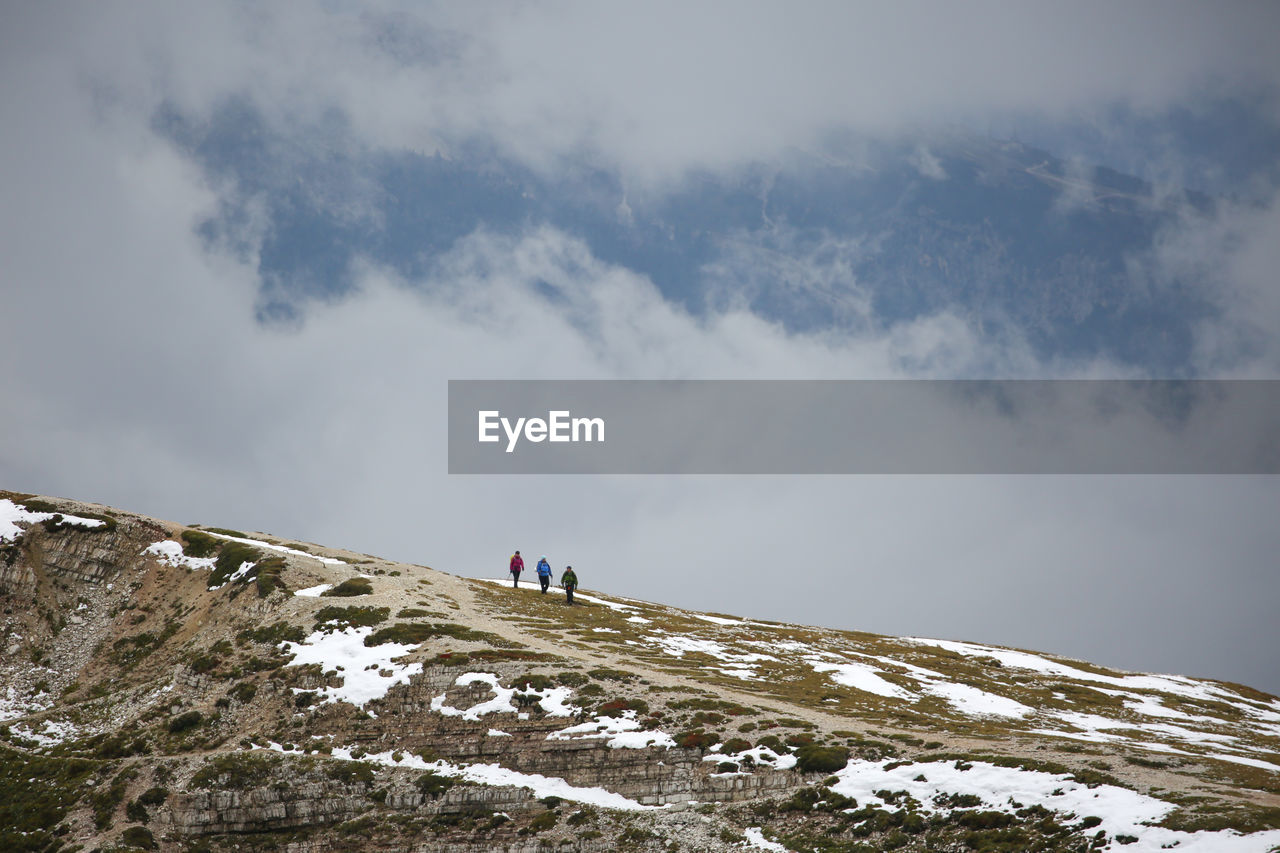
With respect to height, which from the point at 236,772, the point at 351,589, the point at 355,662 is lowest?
the point at 236,772

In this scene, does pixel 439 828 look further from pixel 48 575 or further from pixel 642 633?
pixel 48 575

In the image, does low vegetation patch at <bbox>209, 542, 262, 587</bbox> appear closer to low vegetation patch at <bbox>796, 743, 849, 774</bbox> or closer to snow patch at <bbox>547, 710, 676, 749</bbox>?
snow patch at <bbox>547, 710, 676, 749</bbox>

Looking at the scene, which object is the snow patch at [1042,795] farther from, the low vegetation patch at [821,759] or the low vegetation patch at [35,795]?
the low vegetation patch at [35,795]

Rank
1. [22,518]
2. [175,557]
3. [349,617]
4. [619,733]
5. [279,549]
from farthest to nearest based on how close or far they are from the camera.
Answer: [279,549] < [22,518] < [175,557] < [349,617] < [619,733]

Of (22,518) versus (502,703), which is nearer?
(502,703)

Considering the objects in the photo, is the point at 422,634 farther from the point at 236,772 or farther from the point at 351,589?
the point at 236,772

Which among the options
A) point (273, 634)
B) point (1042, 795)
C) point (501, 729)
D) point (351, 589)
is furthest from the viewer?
point (351, 589)

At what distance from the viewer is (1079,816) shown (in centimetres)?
3234

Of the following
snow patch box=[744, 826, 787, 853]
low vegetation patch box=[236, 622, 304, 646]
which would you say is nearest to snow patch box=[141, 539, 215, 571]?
low vegetation patch box=[236, 622, 304, 646]

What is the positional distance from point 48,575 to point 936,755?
66.7m

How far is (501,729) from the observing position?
47625 millimetres

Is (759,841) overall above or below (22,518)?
below

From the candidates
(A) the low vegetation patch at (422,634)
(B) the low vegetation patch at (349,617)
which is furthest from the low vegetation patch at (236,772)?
(B) the low vegetation patch at (349,617)

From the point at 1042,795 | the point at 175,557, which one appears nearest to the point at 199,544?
the point at 175,557
